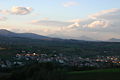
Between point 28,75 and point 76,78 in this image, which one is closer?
point 76,78

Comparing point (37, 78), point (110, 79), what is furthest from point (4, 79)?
point (110, 79)

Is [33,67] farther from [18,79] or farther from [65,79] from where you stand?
[65,79]

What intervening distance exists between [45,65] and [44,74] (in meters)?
11.9

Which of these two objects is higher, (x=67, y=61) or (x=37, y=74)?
(x=37, y=74)

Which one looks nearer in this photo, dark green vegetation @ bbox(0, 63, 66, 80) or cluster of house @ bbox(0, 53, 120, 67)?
dark green vegetation @ bbox(0, 63, 66, 80)

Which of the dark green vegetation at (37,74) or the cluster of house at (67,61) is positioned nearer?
the dark green vegetation at (37,74)

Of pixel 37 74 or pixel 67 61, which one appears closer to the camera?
pixel 37 74

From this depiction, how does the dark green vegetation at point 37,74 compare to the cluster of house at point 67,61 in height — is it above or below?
above

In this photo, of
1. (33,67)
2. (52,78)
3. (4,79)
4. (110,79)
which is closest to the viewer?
(52,78)

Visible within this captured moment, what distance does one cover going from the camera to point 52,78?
29.2 meters

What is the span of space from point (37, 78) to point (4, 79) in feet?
28.7

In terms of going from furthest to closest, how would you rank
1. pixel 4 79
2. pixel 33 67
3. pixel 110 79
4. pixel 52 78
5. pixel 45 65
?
pixel 45 65 → pixel 33 67 → pixel 4 79 → pixel 110 79 → pixel 52 78

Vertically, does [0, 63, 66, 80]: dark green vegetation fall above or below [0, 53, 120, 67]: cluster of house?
above

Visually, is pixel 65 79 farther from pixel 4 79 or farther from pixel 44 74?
pixel 4 79
